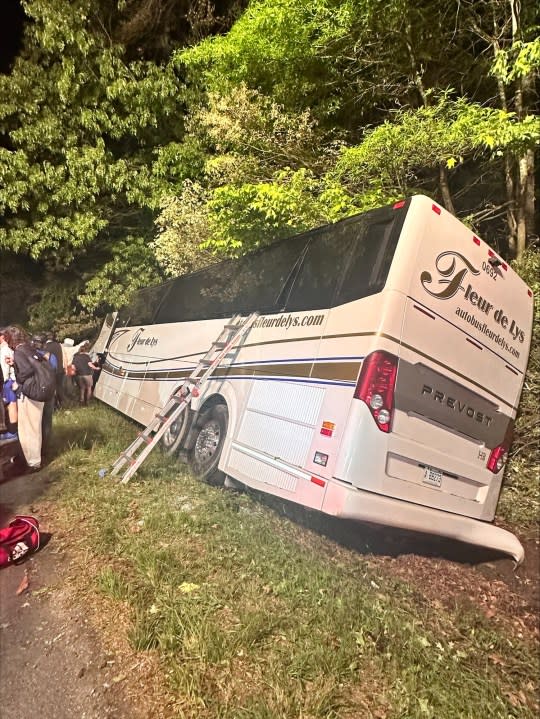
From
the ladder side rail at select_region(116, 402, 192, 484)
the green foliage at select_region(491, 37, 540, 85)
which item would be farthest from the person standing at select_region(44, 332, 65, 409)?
the green foliage at select_region(491, 37, 540, 85)

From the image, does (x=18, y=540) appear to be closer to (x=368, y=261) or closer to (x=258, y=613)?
(x=258, y=613)

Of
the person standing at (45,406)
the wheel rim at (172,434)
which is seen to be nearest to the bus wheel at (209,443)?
the wheel rim at (172,434)

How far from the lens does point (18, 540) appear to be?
170 cm

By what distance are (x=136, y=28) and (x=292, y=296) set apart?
257 cm

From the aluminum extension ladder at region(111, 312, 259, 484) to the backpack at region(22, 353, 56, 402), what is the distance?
1.48ft

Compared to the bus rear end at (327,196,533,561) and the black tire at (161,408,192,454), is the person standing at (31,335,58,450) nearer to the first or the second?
the black tire at (161,408,192,454)

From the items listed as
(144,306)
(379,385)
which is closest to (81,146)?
(144,306)

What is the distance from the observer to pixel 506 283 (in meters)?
2.48

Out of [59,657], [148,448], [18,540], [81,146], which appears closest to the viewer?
[59,657]

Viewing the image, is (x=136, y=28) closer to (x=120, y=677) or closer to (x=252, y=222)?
(x=252, y=222)

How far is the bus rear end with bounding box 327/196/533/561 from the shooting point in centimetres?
199

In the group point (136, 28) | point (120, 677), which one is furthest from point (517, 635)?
point (136, 28)

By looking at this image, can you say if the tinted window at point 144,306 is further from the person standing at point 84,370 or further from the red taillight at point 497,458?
the red taillight at point 497,458

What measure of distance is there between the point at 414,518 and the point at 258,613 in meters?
0.88
